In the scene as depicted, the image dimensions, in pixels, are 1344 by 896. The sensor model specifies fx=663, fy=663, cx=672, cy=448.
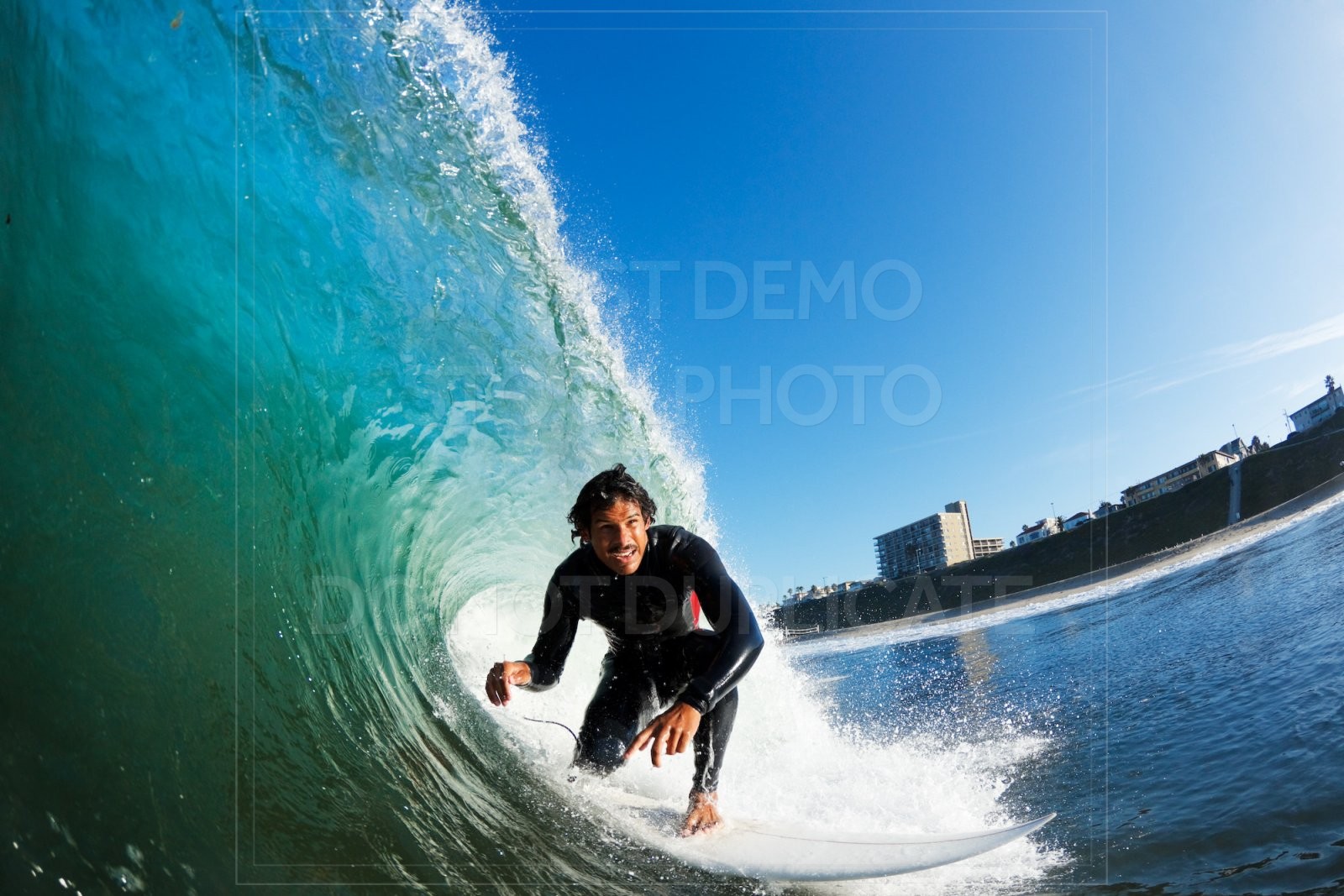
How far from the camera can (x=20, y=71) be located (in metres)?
3.21

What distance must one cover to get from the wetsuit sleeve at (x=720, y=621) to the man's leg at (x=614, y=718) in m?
0.48

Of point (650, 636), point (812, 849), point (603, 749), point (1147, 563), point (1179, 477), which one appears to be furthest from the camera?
point (1179, 477)

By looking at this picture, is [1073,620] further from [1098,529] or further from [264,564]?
[1098,529]

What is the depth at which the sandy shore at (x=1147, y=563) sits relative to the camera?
24.6 meters

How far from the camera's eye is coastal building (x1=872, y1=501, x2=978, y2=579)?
155ft

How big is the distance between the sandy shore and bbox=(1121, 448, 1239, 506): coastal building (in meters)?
9.00

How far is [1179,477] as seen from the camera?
4672 centimetres

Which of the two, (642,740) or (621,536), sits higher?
(621,536)

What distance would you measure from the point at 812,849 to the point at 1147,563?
3256 centimetres

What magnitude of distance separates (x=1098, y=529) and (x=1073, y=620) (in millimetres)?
27752

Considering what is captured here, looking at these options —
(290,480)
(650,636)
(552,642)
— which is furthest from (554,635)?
(290,480)

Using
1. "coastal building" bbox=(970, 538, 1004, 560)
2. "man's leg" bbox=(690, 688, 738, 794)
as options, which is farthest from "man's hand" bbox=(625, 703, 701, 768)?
"coastal building" bbox=(970, 538, 1004, 560)

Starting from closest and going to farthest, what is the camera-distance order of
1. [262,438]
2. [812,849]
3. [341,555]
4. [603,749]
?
[812,849] → [603,749] → [262,438] → [341,555]

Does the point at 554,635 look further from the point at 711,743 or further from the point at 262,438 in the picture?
the point at 262,438
